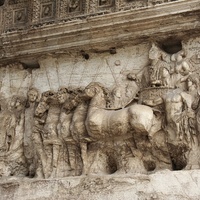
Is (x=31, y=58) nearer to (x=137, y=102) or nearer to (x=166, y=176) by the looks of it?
(x=137, y=102)

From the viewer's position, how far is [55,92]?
613 cm

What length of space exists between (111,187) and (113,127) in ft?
2.04

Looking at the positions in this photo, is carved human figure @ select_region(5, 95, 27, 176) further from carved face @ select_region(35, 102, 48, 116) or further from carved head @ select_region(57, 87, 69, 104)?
carved head @ select_region(57, 87, 69, 104)

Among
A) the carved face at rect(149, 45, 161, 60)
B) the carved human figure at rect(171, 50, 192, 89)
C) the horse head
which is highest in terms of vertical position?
the carved face at rect(149, 45, 161, 60)

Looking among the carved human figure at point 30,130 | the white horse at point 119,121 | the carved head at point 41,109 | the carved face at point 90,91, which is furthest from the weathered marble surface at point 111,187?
the carved face at point 90,91

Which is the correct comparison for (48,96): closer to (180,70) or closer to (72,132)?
(72,132)

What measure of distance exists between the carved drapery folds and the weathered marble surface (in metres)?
1.94

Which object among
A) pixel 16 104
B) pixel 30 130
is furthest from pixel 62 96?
pixel 16 104

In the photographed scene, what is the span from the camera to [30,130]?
20.2 feet

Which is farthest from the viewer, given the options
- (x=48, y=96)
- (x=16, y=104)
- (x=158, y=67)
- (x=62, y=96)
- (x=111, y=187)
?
(x=16, y=104)

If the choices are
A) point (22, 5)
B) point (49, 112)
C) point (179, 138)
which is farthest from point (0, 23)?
point (179, 138)

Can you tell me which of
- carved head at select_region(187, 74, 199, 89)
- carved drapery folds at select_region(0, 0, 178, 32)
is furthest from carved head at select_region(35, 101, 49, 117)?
carved head at select_region(187, 74, 199, 89)

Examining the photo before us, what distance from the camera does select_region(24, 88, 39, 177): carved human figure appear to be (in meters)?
6.02

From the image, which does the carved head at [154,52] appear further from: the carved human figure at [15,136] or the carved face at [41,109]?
the carved human figure at [15,136]
